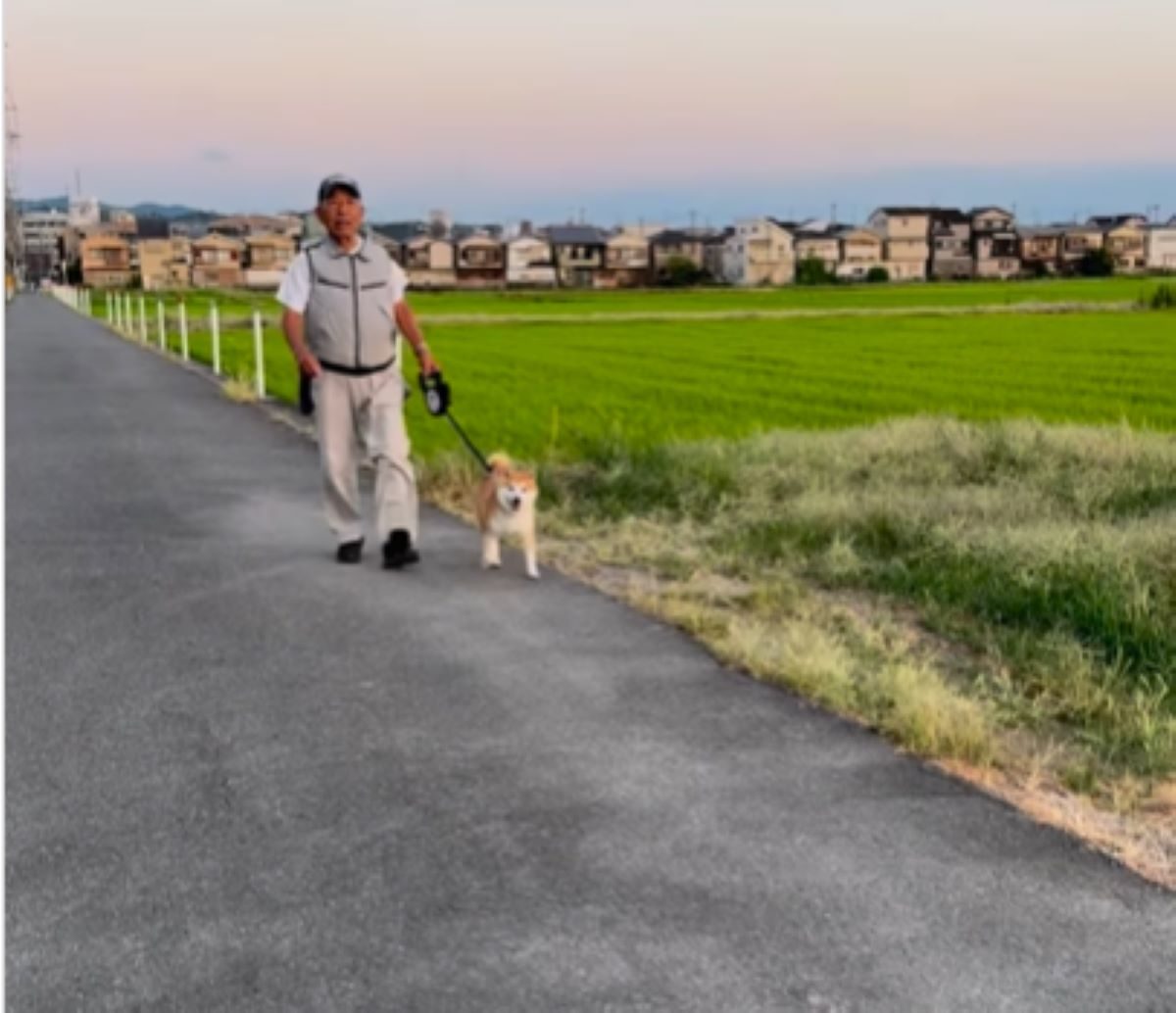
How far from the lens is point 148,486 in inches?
393

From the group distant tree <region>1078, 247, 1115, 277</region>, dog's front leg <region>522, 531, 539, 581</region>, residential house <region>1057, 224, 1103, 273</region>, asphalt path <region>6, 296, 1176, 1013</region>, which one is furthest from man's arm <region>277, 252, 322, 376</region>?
residential house <region>1057, 224, 1103, 273</region>

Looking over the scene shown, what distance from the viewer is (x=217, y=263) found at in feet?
361

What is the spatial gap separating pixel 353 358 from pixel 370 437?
446mm

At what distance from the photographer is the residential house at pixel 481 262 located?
340ft

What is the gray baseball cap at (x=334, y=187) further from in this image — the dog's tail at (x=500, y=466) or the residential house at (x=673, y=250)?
the residential house at (x=673, y=250)

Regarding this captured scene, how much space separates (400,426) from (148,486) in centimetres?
366

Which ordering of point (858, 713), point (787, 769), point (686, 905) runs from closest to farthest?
point (686, 905), point (787, 769), point (858, 713)

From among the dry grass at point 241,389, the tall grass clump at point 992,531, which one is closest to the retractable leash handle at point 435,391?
the tall grass clump at point 992,531

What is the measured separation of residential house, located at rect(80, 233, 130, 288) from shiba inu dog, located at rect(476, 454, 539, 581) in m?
120

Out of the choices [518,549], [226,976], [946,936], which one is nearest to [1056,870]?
[946,936]

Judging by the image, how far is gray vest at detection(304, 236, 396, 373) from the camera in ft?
22.0

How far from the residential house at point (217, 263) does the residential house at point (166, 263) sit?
645mm

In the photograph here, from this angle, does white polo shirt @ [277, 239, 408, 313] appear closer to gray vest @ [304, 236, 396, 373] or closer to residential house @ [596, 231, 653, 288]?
gray vest @ [304, 236, 396, 373]

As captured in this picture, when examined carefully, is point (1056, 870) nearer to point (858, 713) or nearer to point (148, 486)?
point (858, 713)
